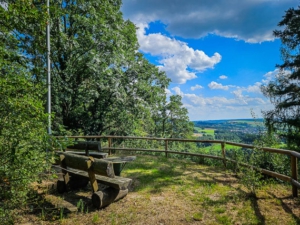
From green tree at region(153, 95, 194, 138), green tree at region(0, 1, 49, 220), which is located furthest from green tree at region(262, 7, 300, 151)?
green tree at region(153, 95, 194, 138)

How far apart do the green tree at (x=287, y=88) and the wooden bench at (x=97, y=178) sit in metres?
11.3

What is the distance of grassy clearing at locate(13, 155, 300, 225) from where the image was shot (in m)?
3.40

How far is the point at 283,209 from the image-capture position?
11.7 feet

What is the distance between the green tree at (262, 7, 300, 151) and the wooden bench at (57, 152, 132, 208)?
37.2 feet

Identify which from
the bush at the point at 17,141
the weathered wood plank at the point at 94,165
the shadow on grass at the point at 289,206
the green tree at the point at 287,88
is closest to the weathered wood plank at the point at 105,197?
the weathered wood plank at the point at 94,165

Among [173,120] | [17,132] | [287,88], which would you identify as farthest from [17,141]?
[173,120]

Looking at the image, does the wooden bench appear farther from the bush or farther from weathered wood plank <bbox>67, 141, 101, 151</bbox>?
the bush

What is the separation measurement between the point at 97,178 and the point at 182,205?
192cm

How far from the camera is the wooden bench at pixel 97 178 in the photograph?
3855 millimetres

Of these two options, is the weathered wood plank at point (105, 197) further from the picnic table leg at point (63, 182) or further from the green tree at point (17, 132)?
the green tree at point (17, 132)

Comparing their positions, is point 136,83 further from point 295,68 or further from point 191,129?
point 191,129

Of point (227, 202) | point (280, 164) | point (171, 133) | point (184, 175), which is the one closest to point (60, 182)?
point (184, 175)

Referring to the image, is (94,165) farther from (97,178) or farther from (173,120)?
(173,120)

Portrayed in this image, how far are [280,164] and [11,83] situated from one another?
609 cm
